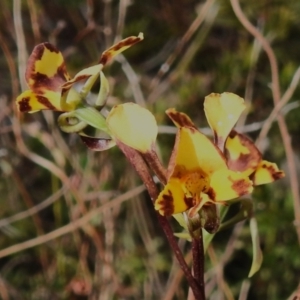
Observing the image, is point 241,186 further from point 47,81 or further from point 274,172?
point 47,81

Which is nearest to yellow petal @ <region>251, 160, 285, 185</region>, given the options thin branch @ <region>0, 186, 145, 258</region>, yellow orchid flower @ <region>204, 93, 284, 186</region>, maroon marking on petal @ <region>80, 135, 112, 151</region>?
yellow orchid flower @ <region>204, 93, 284, 186</region>

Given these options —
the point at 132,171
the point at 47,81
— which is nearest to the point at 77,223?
the point at 132,171

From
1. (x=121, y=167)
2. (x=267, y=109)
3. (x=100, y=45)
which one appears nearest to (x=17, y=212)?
(x=121, y=167)

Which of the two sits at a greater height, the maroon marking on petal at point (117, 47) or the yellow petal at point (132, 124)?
the maroon marking on petal at point (117, 47)

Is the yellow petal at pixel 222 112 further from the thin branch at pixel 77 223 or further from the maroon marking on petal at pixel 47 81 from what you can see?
the thin branch at pixel 77 223

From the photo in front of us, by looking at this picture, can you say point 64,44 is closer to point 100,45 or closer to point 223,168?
point 100,45

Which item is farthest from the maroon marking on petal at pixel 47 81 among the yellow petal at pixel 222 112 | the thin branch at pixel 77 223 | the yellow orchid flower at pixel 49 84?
the thin branch at pixel 77 223

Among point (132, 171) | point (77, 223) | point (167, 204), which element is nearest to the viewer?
point (167, 204)

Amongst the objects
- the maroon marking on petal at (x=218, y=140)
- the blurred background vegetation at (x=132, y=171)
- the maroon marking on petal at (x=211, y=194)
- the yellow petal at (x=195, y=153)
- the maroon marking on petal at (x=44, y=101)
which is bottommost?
the blurred background vegetation at (x=132, y=171)
